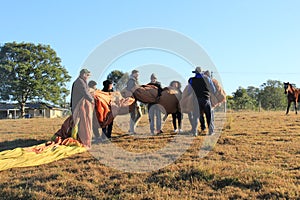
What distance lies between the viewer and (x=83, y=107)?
26.2 feet

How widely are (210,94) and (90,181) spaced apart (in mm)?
5054

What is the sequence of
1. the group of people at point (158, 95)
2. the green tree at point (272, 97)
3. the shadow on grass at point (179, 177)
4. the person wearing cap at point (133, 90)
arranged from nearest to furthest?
the shadow on grass at point (179, 177), the group of people at point (158, 95), the person wearing cap at point (133, 90), the green tree at point (272, 97)

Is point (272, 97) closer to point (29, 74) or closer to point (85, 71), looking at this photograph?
point (29, 74)

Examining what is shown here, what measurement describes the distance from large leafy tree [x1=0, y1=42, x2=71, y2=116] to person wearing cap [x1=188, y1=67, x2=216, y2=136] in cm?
3759

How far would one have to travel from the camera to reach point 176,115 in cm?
984

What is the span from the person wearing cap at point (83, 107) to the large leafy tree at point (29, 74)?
36951 millimetres

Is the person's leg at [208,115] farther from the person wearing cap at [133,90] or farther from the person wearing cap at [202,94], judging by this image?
the person wearing cap at [133,90]

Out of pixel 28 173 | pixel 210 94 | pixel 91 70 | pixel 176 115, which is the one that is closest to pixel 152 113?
pixel 176 115

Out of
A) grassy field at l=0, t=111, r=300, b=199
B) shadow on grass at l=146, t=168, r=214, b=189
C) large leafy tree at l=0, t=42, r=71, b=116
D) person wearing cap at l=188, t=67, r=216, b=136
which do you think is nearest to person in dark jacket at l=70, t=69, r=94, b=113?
grassy field at l=0, t=111, r=300, b=199

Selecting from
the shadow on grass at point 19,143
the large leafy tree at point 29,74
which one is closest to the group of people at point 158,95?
the shadow on grass at point 19,143

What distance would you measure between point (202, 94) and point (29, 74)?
3929cm

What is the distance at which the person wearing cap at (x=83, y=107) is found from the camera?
308 inches

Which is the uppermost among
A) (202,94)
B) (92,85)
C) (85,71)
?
(85,71)

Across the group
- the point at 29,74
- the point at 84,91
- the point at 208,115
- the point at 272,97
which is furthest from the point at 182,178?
the point at 272,97
